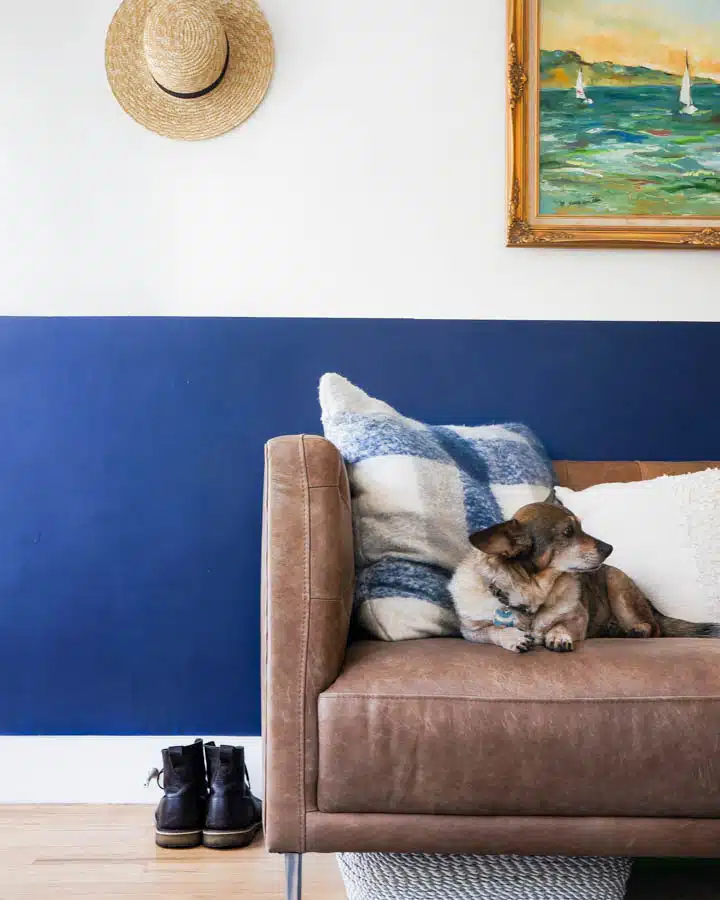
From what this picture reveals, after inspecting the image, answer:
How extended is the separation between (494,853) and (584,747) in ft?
0.70

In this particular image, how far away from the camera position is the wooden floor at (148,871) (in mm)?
1659

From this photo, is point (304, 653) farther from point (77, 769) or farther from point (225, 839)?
point (77, 769)

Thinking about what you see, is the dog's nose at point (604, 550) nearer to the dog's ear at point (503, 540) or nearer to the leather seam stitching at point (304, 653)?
the dog's ear at point (503, 540)

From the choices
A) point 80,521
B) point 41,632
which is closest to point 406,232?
point 80,521

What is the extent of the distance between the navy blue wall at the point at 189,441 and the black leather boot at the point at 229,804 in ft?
0.91

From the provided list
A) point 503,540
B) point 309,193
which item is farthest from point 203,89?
point 503,540

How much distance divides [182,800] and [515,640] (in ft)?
2.82

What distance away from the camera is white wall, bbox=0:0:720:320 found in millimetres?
2340

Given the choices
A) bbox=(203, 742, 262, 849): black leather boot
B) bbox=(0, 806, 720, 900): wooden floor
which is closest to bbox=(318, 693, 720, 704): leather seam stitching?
bbox=(0, 806, 720, 900): wooden floor

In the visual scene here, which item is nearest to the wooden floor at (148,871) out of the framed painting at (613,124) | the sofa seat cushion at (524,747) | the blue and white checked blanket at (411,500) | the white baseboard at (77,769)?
the white baseboard at (77,769)

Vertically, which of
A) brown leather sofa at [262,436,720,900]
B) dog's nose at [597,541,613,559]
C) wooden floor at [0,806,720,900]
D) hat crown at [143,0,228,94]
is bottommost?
wooden floor at [0,806,720,900]

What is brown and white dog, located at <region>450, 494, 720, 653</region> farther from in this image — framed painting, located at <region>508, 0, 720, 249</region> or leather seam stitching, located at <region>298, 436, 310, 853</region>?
framed painting, located at <region>508, 0, 720, 249</region>

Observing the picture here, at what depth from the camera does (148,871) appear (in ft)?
5.76

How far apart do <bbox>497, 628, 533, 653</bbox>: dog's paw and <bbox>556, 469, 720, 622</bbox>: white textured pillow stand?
0.36m
